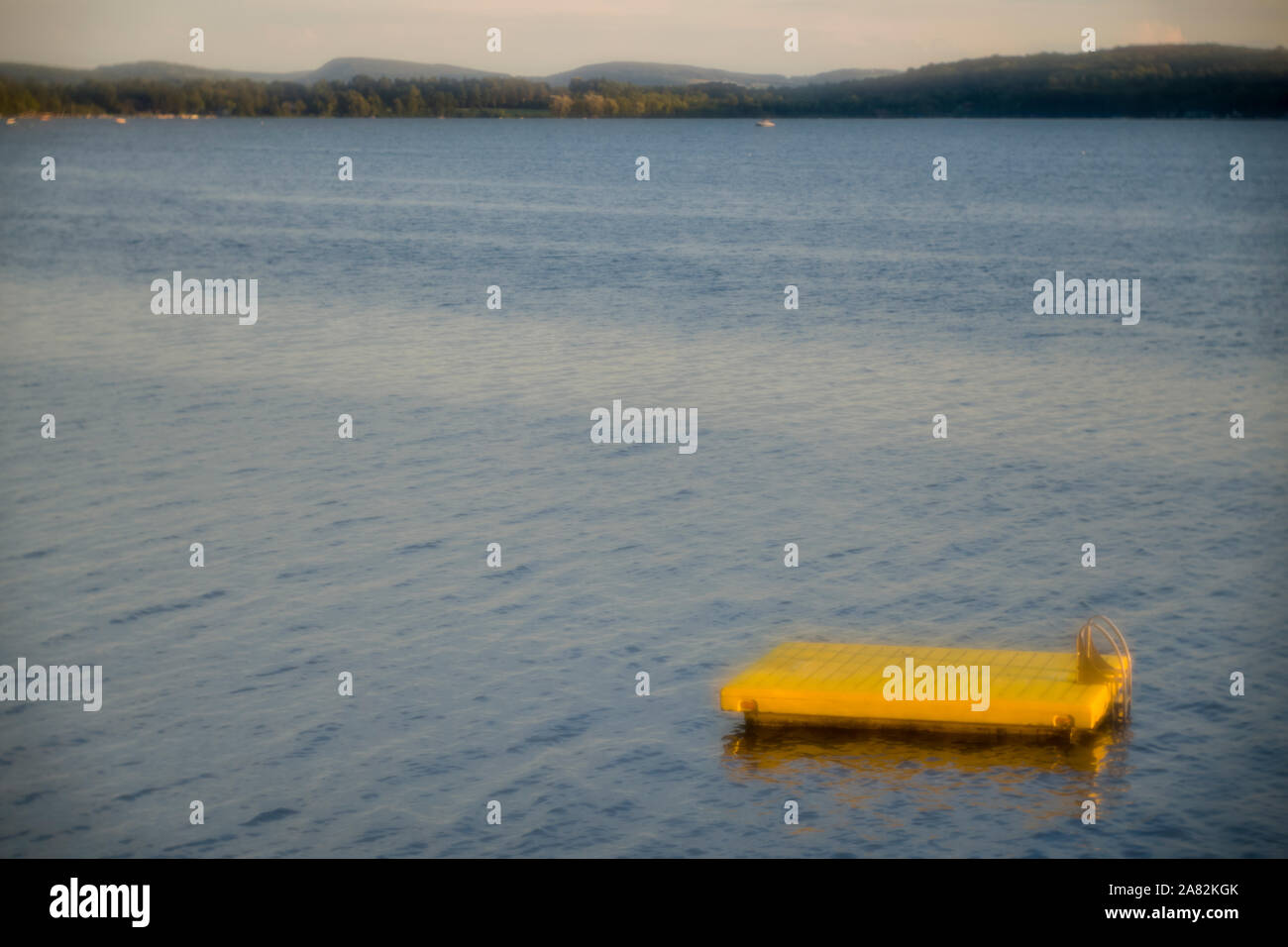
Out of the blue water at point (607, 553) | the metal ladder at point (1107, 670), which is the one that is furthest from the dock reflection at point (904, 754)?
the metal ladder at point (1107, 670)

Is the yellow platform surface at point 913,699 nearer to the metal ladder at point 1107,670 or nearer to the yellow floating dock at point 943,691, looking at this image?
the yellow floating dock at point 943,691

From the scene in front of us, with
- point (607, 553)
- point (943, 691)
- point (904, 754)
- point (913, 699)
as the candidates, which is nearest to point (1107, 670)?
point (943, 691)

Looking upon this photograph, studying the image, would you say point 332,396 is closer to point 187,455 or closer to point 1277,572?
point 187,455

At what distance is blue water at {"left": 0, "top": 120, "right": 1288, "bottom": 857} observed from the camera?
771 inches

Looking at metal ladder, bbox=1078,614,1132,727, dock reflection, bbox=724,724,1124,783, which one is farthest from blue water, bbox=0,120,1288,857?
metal ladder, bbox=1078,614,1132,727

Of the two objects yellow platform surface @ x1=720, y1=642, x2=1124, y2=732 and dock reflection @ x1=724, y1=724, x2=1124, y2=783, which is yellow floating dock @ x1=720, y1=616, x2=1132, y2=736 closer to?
yellow platform surface @ x1=720, y1=642, x2=1124, y2=732

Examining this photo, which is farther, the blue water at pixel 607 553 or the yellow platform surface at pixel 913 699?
the yellow platform surface at pixel 913 699

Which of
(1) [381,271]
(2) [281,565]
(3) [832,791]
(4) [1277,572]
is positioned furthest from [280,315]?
(3) [832,791]

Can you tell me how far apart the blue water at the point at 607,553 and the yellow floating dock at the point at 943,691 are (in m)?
0.42

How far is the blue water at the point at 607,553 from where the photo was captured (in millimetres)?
19578

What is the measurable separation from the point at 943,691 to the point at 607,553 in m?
11.3

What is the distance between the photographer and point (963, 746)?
20.4 metres

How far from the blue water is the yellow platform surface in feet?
→ 1.36
